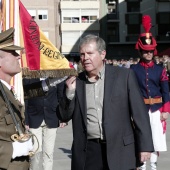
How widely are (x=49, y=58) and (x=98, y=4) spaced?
52.7 m

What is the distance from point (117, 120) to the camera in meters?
4.92

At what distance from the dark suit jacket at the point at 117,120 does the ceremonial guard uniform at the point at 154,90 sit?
8.00ft

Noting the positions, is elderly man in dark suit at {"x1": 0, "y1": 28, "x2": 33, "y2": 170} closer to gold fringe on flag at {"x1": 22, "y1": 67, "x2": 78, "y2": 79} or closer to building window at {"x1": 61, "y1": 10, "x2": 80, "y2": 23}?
gold fringe on flag at {"x1": 22, "y1": 67, "x2": 78, "y2": 79}

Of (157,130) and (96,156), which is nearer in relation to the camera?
(96,156)

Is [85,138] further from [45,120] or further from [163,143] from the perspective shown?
[163,143]

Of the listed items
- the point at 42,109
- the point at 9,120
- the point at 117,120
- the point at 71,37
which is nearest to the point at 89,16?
the point at 71,37

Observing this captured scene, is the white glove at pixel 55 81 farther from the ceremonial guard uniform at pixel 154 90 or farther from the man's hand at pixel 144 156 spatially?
the man's hand at pixel 144 156

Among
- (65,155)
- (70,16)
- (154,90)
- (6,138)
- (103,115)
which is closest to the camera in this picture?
(6,138)

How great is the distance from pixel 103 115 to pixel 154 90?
2.70 m

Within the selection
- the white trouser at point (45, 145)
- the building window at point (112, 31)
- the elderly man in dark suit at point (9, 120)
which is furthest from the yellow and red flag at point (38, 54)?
the building window at point (112, 31)

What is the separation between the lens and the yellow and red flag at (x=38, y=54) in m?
6.29

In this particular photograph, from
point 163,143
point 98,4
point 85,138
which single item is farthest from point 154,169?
point 98,4

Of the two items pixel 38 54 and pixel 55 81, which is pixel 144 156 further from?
pixel 55 81

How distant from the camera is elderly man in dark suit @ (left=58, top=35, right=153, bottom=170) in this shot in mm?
4891
